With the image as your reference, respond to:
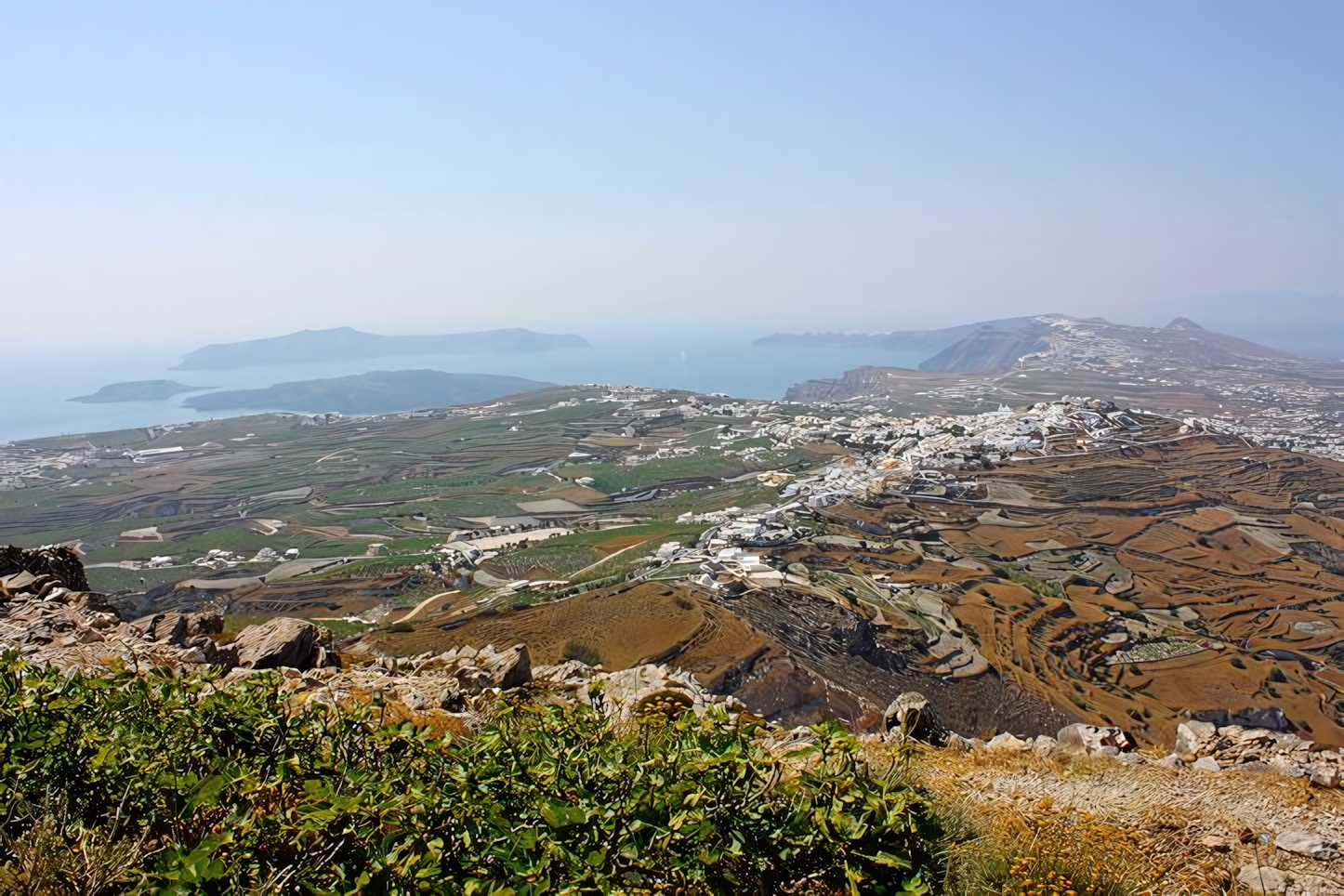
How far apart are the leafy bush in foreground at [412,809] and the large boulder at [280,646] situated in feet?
17.4

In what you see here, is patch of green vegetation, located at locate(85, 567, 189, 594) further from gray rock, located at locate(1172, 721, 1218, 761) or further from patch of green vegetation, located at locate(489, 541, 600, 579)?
gray rock, located at locate(1172, 721, 1218, 761)

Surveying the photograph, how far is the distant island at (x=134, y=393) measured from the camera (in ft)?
587

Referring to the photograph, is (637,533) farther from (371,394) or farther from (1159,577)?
(371,394)

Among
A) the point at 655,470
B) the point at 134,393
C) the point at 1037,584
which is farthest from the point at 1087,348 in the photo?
the point at 134,393

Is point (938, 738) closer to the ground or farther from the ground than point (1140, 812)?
closer to the ground

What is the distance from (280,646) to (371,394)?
556 ft

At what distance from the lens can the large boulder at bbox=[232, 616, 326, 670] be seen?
8148 millimetres

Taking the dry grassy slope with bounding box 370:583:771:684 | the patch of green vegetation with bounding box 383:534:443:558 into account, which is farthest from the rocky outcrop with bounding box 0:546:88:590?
the patch of green vegetation with bounding box 383:534:443:558

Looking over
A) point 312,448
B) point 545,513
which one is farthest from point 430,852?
point 312,448

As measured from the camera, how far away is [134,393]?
183m

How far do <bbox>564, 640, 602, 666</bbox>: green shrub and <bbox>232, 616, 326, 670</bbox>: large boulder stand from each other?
1206cm

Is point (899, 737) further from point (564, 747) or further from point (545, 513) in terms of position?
point (545, 513)

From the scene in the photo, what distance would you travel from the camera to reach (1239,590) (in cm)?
3219

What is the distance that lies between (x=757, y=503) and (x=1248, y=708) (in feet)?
97.5
